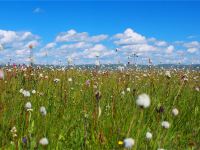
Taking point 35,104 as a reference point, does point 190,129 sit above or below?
below

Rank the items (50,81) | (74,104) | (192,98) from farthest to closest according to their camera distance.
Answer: (50,81)
(192,98)
(74,104)

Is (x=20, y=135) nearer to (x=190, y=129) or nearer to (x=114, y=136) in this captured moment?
(x=114, y=136)

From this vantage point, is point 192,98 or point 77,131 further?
point 192,98

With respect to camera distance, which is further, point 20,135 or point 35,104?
point 35,104

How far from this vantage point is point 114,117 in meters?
5.04

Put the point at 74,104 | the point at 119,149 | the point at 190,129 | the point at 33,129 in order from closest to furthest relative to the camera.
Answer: the point at 119,149 < the point at 33,129 < the point at 190,129 < the point at 74,104

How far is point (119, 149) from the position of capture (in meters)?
3.97

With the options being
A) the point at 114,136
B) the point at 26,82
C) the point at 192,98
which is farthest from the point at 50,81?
the point at 114,136

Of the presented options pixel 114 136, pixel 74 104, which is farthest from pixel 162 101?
pixel 114 136

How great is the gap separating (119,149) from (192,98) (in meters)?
3.93

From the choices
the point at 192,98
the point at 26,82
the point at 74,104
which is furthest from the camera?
the point at 26,82

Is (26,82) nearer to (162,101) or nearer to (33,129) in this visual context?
(162,101)

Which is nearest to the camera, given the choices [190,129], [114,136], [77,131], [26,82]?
[114,136]

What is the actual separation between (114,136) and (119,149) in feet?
1.76
